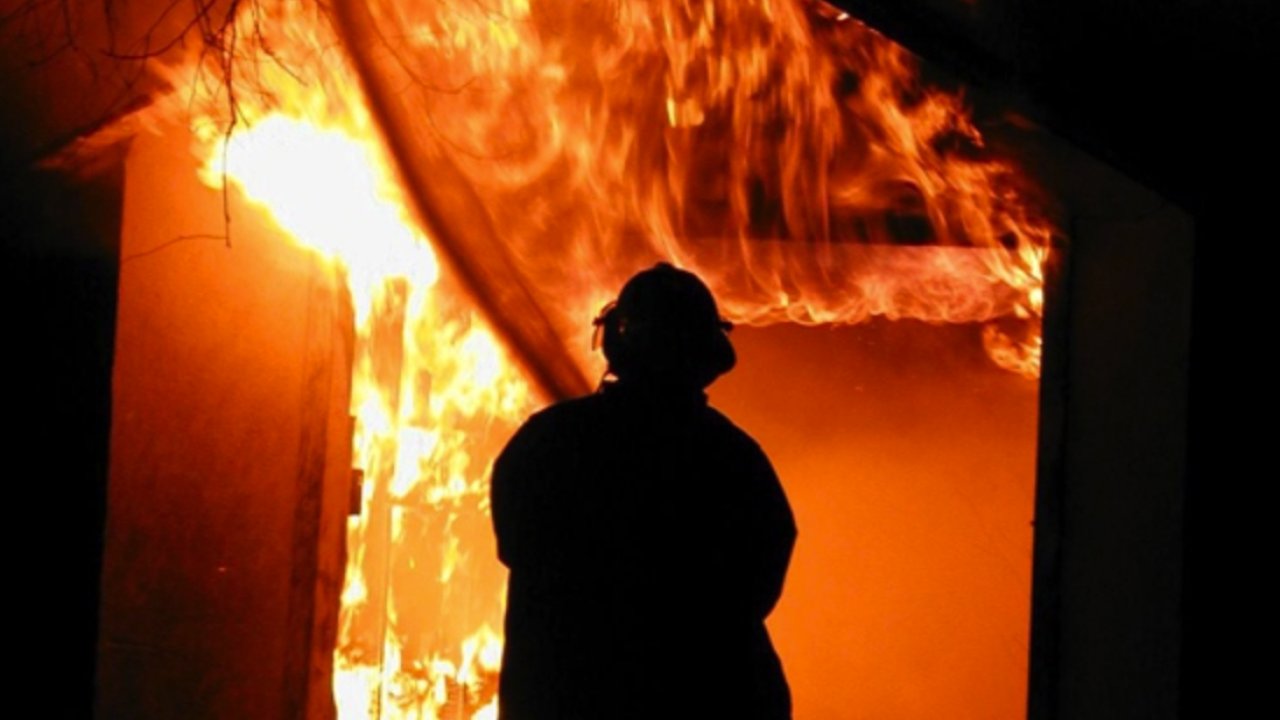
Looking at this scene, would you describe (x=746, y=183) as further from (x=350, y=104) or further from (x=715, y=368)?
(x=715, y=368)

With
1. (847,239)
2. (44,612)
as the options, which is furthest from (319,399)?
(847,239)

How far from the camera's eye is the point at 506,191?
5.96m

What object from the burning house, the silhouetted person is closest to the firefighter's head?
the silhouetted person

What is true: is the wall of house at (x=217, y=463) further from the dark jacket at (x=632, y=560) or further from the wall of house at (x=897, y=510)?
the wall of house at (x=897, y=510)

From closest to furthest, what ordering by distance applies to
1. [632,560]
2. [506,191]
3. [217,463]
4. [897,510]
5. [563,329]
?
[632,560] → [217,463] → [506,191] → [563,329] → [897,510]

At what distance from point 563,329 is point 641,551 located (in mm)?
3298

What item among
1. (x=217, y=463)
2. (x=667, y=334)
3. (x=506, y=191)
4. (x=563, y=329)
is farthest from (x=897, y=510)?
(x=667, y=334)

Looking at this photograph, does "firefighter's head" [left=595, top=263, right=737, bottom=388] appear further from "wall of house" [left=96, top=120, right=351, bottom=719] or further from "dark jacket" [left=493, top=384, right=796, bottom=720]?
"wall of house" [left=96, top=120, right=351, bottom=719]

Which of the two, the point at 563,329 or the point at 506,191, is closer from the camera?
the point at 506,191

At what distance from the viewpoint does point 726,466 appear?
10.3ft

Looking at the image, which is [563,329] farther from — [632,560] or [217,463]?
[632,560]

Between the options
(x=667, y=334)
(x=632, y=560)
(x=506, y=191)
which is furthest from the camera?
(x=506, y=191)

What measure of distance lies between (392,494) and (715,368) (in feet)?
10.1

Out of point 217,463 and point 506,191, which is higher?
point 506,191
